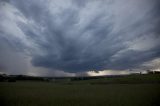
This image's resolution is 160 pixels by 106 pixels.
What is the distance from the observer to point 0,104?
18969mm

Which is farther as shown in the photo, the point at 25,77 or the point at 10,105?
the point at 25,77

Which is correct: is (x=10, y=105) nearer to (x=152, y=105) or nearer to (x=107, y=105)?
(x=107, y=105)

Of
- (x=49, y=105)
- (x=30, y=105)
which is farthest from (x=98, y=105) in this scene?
(x=30, y=105)

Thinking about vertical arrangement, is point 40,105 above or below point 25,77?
below

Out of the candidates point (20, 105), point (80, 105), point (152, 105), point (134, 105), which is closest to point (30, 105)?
point (20, 105)

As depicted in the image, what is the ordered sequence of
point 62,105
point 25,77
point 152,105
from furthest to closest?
point 25,77
point 62,105
point 152,105

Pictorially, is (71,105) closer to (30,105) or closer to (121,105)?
(30,105)

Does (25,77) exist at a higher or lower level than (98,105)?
higher

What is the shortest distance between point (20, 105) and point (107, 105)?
967 cm

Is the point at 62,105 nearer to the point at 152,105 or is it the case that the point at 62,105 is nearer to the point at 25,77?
the point at 152,105

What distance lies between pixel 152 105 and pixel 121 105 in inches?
128

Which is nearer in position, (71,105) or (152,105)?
(152,105)

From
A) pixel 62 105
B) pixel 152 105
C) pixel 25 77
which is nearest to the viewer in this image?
pixel 152 105

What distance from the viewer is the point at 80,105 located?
→ 1936 cm
